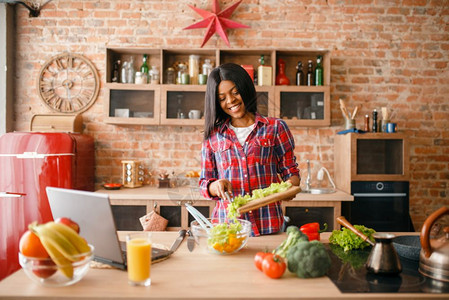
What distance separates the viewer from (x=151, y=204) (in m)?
2.99

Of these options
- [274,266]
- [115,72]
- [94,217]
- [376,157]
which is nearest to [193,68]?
[115,72]

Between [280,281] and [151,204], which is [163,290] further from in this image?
[151,204]

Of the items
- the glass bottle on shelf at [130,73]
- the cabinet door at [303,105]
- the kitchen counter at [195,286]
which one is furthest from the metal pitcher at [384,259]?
the glass bottle on shelf at [130,73]

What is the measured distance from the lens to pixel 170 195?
3.09 meters

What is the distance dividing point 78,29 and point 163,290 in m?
3.39

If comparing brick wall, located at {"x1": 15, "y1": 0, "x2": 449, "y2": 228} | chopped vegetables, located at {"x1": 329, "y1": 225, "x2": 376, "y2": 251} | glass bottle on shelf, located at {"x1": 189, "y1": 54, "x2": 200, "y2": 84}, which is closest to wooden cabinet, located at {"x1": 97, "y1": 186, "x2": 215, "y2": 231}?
brick wall, located at {"x1": 15, "y1": 0, "x2": 449, "y2": 228}

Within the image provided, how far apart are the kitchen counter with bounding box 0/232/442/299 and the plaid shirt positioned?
707 mm

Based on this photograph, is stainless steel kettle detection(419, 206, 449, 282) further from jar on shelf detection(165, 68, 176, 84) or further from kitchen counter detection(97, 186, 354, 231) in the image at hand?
jar on shelf detection(165, 68, 176, 84)

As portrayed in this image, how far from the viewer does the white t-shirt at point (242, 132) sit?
6.51 feet

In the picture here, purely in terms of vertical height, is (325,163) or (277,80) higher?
(277,80)

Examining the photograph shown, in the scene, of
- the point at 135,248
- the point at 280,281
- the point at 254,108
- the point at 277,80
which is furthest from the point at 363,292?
the point at 277,80

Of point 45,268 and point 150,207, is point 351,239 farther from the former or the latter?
point 150,207

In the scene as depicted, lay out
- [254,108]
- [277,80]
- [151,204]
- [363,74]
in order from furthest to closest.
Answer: [363,74] < [277,80] < [151,204] < [254,108]

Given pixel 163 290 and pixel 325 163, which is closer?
pixel 163 290
